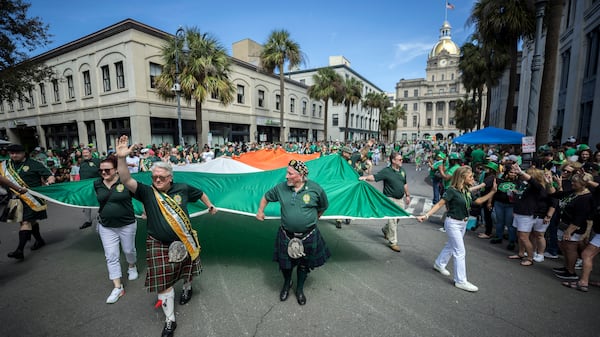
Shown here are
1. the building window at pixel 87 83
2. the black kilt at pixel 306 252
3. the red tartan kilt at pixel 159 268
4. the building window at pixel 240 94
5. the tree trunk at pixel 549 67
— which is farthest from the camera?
the building window at pixel 240 94

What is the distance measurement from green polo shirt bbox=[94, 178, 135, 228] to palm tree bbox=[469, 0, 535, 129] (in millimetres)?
15740

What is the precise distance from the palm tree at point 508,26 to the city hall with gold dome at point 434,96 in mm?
73495

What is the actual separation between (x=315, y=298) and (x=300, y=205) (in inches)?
57.0

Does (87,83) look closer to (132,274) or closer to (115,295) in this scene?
(132,274)

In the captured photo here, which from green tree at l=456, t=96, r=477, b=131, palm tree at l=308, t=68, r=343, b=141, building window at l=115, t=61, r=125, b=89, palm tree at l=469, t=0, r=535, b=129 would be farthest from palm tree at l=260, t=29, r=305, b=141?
green tree at l=456, t=96, r=477, b=131

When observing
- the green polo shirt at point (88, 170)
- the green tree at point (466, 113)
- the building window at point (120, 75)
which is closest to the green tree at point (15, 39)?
the building window at point (120, 75)

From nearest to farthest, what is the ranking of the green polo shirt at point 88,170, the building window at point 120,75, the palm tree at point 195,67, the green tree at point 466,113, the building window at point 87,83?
the green polo shirt at point 88,170 < the palm tree at point 195,67 < the building window at point 120,75 < the building window at point 87,83 < the green tree at point 466,113

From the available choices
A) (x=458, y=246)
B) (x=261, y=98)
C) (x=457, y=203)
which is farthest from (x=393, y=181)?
(x=261, y=98)

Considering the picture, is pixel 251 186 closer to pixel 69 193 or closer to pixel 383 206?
pixel 383 206

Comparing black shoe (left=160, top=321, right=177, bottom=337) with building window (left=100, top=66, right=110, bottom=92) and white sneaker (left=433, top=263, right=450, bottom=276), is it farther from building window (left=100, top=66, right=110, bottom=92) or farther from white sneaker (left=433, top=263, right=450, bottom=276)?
building window (left=100, top=66, right=110, bottom=92)

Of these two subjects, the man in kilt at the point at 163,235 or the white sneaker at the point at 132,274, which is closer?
the man in kilt at the point at 163,235

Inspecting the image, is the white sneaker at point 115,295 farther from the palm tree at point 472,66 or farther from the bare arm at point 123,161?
the palm tree at point 472,66

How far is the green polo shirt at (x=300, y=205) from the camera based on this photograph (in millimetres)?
3283

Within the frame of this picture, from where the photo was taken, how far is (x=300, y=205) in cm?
330
